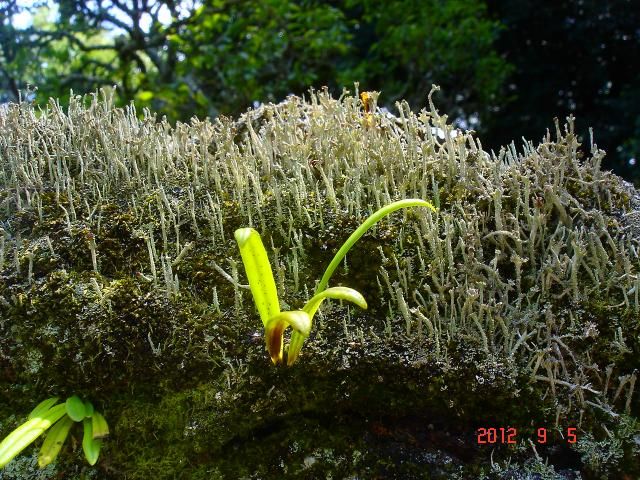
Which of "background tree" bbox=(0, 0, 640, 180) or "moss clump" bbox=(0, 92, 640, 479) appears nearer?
"moss clump" bbox=(0, 92, 640, 479)

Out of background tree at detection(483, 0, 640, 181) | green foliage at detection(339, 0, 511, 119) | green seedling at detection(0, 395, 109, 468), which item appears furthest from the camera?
green foliage at detection(339, 0, 511, 119)

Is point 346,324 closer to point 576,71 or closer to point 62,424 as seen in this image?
point 62,424

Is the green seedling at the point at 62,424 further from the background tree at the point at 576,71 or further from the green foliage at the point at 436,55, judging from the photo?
the green foliage at the point at 436,55
